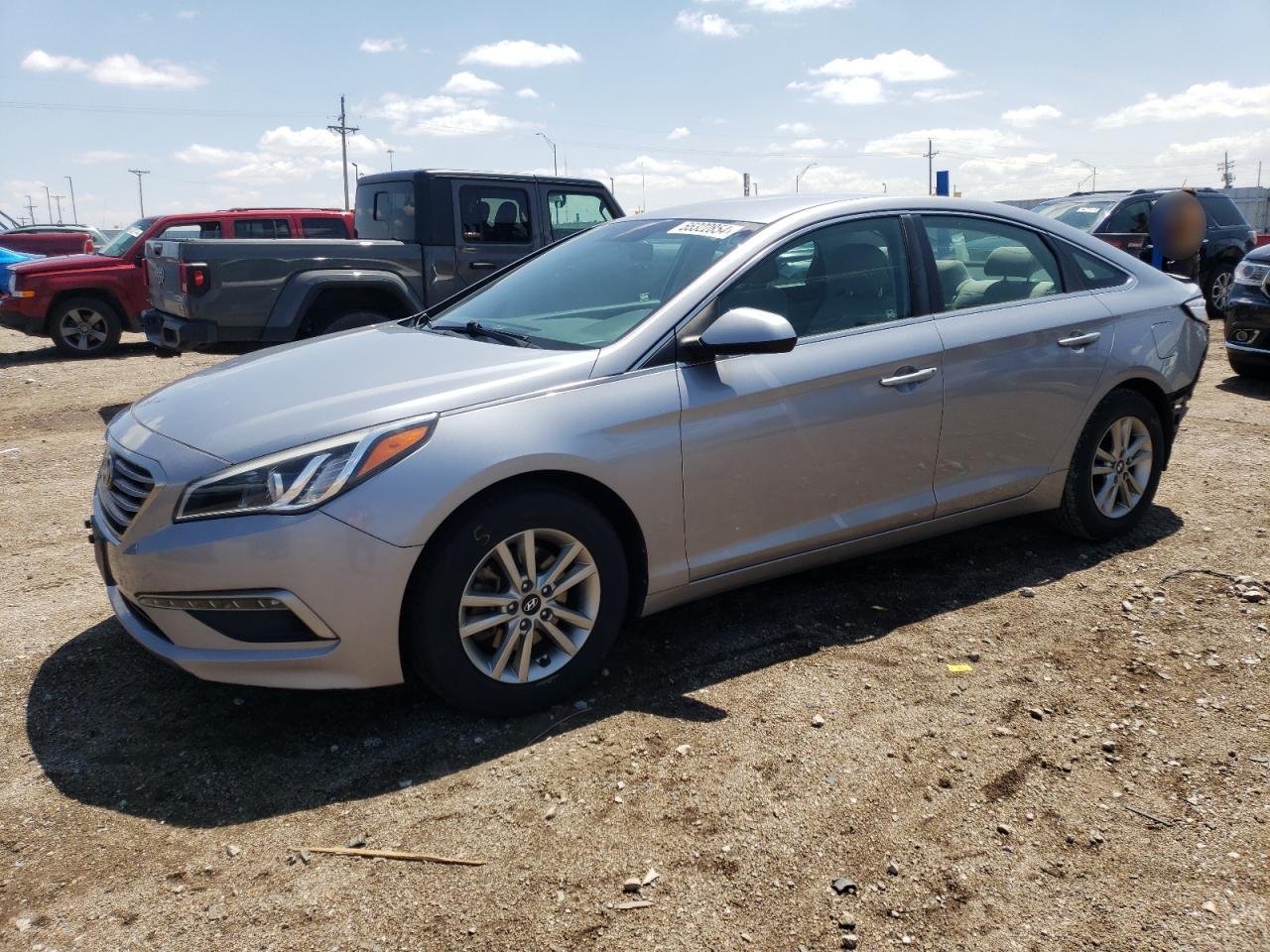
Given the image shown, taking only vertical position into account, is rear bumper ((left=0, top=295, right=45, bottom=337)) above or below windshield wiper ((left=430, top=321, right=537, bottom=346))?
above

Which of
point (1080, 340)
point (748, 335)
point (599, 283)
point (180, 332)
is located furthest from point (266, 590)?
point (180, 332)

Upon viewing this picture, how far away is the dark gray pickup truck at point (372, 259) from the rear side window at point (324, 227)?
11.5 feet

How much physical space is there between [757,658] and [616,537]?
2.61ft

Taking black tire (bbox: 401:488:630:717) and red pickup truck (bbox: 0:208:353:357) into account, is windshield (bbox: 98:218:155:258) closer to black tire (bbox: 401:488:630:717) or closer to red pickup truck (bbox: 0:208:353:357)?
red pickup truck (bbox: 0:208:353:357)

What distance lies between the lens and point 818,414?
3893 mm

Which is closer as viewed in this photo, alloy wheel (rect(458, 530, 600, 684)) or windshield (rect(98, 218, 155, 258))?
alloy wheel (rect(458, 530, 600, 684))

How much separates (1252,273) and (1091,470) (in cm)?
560

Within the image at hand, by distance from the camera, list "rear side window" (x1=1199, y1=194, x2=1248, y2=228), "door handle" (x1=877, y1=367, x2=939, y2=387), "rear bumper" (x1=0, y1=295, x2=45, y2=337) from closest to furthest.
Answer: "door handle" (x1=877, y1=367, x2=939, y2=387) → "rear bumper" (x1=0, y1=295, x2=45, y2=337) → "rear side window" (x1=1199, y1=194, x2=1248, y2=228)

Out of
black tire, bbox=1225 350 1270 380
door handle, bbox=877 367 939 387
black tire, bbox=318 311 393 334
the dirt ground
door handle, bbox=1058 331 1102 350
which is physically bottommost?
the dirt ground

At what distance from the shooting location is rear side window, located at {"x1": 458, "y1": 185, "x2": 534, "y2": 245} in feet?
30.4

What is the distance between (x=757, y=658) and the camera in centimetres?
388

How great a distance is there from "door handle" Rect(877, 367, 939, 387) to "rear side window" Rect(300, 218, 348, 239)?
1051cm

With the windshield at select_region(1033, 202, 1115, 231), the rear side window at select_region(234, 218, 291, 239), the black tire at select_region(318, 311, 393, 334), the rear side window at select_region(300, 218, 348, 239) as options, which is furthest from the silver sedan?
the rear side window at select_region(234, 218, 291, 239)

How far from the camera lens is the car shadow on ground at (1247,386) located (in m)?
9.15
